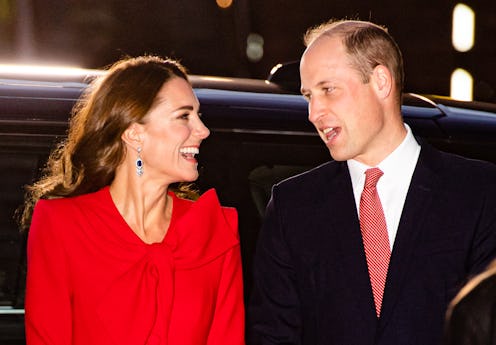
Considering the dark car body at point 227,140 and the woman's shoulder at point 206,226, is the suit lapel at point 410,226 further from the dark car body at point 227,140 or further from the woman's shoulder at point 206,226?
the woman's shoulder at point 206,226

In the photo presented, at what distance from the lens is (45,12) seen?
17.7 feet

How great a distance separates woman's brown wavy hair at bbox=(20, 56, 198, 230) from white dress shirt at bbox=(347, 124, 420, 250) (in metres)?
0.79

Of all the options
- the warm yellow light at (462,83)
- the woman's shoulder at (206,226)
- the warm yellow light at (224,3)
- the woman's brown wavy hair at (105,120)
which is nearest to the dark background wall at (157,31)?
the warm yellow light at (224,3)

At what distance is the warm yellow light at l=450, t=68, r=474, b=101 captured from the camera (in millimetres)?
8891

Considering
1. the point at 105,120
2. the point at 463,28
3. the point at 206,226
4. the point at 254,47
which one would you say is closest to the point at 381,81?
the point at 206,226

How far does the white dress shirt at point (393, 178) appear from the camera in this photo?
3.05 meters

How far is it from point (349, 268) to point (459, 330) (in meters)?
1.68

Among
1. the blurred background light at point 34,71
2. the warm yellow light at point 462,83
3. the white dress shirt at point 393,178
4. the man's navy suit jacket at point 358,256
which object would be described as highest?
the blurred background light at point 34,71

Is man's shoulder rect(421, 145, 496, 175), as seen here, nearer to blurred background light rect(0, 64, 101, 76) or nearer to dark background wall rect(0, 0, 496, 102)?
blurred background light rect(0, 64, 101, 76)

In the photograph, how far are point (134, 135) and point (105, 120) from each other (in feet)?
0.37

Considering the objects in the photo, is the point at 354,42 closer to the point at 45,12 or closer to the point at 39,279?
the point at 39,279

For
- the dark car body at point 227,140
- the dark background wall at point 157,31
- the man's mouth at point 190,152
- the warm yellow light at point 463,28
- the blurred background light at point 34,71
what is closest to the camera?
the dark car body at point 227,140

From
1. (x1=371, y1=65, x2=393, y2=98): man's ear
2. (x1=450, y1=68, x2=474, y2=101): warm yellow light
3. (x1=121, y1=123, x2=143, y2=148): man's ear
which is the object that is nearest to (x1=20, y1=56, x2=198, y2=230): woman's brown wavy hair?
(x1=121, y1=123, x2=143, y2=148): man's ear

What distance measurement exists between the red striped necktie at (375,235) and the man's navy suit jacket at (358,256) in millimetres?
26
